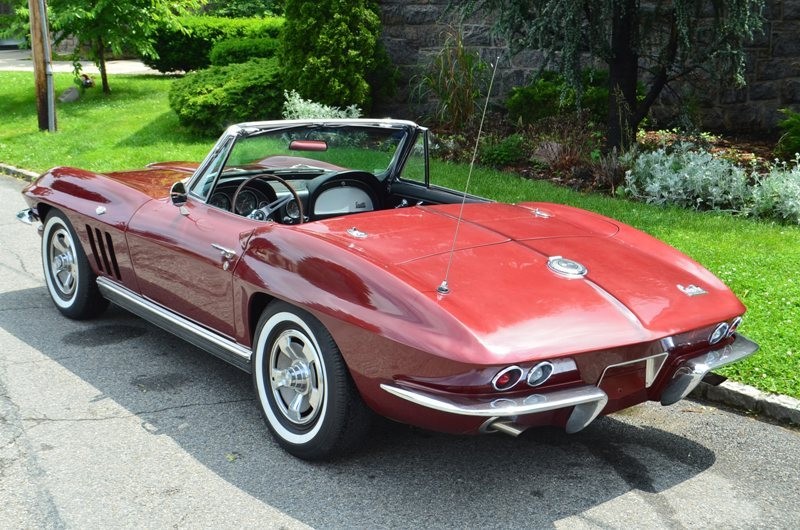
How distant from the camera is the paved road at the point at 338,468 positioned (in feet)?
11.3

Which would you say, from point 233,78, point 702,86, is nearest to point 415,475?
point 702,86

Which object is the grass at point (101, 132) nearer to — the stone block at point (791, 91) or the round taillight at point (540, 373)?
the stone block at point (791, 91)

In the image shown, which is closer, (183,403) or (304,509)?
(304,509)

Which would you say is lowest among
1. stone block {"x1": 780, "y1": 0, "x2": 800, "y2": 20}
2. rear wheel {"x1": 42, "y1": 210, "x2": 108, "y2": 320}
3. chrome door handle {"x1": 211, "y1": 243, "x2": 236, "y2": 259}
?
rear wheel {"x1": 42, "y1": 210, "x2": 108, "y2": 320}

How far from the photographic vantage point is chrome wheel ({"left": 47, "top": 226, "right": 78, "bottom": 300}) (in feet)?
18.3

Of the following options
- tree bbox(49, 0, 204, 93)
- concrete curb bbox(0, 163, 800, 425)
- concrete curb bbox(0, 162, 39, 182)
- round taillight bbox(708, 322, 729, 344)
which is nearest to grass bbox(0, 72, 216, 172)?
concrete curb bbox(0, 162, 39, 182)

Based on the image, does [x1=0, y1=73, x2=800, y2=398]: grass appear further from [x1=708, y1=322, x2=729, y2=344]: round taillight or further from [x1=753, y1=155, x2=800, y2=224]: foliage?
[x1=708, y1=322, x2=729, y2=344]: round taillight

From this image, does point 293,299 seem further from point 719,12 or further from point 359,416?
point 719,12

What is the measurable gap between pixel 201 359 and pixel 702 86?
8418mm

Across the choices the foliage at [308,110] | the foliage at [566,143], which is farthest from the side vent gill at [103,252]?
the foliage at [308,110]

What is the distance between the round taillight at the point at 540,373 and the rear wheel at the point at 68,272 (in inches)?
128

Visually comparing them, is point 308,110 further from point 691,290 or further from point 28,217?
point 691,290

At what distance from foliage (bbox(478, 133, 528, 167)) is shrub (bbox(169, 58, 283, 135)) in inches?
148

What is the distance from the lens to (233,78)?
13.4 m
